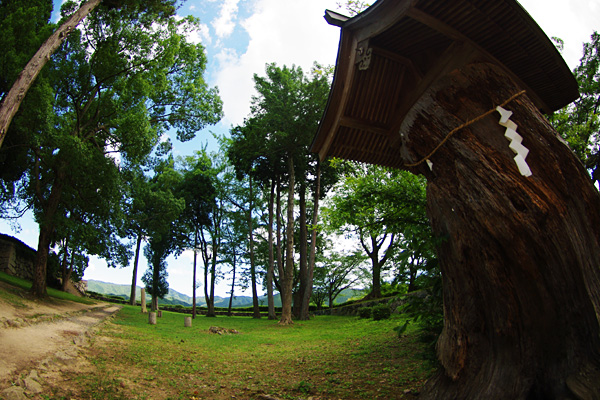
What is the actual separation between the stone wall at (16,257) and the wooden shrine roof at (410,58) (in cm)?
2144

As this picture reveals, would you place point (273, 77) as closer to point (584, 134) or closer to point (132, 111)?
point (132, 111)

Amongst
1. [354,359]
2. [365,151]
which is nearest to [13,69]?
[365,151]

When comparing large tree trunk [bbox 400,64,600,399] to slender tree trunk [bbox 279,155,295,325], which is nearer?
large tree trunk [bbox 400,64,600,399]

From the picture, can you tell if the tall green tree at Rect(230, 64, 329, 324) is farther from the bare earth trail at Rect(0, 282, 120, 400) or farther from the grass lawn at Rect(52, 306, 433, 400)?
the bare earth trail at Rect(0, 282, 120, 400)

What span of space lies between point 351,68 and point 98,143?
15.9 meters

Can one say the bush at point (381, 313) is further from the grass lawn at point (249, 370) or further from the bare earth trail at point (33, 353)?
the bare earth trail at point (33, 353)

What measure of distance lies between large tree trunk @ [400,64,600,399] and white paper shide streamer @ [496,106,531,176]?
0.18ft

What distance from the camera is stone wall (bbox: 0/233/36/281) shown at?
694 inches

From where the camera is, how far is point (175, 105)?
709 inches

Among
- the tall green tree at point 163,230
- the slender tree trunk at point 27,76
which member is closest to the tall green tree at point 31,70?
the slender tree trunk at point 27,76

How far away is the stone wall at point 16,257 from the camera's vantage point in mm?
17625

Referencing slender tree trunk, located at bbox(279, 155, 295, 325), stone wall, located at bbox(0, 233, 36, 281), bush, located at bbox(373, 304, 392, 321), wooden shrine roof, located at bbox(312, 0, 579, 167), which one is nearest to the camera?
wooden shrine roof, located at bbox(312, 0, 579, 167)

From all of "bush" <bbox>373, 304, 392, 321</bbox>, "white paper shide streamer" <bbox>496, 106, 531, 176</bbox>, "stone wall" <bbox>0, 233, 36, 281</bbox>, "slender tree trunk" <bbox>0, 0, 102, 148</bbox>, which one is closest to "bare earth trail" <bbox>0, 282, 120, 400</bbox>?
"slender tree trunk" <bbox>0, 0, 102, 148</bbox>

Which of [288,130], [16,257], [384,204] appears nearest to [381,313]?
[384,204]
